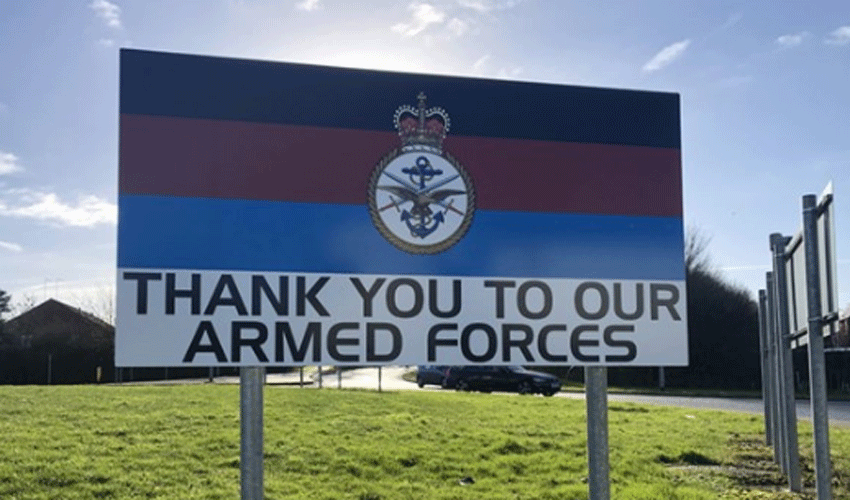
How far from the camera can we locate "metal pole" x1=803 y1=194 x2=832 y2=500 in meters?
5.71

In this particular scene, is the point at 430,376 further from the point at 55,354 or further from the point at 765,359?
the point at 765,359

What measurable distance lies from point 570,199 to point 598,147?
34cm

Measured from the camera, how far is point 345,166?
15.6ft

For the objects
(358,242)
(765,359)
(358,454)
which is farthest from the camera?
(765,359)

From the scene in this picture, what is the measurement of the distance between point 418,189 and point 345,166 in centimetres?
41

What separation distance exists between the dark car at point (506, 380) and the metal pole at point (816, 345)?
83.2ft

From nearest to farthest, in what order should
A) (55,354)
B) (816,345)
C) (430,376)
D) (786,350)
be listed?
(816,345), (786,350), (430,376), (55,354)

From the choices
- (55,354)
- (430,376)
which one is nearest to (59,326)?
(55,354)

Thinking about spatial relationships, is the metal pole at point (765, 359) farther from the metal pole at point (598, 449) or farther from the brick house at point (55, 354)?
the brick house at point (55, 354)

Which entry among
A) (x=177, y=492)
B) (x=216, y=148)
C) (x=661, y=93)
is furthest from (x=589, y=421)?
(x=177, y=492)

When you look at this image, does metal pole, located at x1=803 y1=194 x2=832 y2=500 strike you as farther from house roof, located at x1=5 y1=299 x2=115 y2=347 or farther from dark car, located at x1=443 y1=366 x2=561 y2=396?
house roof, located at x1=5 y1=299 x2=115 y2=347

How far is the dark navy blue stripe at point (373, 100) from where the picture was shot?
4570mm

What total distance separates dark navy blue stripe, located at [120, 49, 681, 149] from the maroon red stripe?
2.2 inches

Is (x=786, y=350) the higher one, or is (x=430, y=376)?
(x=786, y=350)
